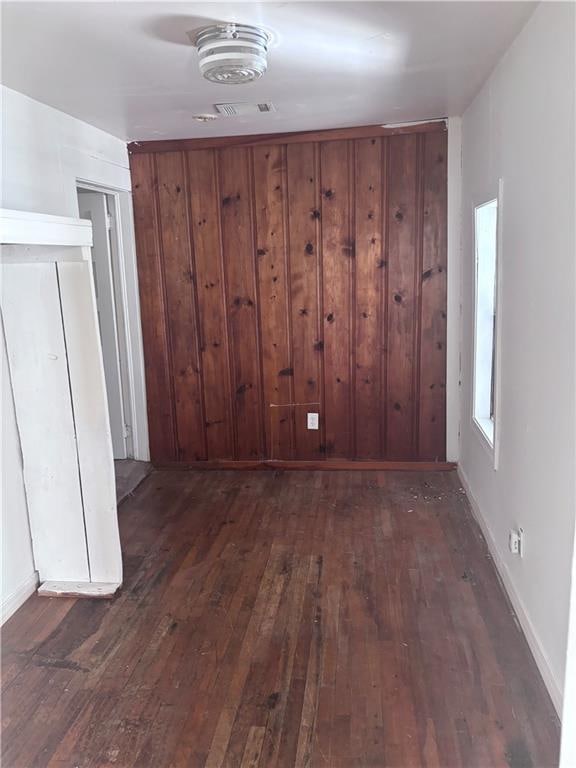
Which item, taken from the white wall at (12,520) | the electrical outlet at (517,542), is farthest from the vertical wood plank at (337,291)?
the white wall at (12,520)

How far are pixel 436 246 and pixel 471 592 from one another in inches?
87.0

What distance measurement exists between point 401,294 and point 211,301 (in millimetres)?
1293

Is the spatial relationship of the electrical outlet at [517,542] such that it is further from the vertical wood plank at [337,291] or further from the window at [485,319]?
the vertical wood plank at [337,291]

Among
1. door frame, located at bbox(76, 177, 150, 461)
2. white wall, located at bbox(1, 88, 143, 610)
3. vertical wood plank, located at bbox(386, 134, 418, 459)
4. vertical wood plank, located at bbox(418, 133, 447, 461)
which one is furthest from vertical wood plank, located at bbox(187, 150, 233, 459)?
vertical wood plank, located at bbox(418, 133, 447, 461)

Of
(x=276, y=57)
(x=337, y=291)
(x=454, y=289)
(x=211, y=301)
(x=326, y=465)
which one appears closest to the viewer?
(x=276, y=57)

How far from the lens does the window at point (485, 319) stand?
329cm

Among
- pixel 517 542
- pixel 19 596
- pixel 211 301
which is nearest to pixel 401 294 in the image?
pixel 211 301

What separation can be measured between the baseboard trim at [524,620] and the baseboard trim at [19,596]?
2154 millimetres

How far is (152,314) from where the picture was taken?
432cm

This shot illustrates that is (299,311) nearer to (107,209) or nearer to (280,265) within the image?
(280,265)

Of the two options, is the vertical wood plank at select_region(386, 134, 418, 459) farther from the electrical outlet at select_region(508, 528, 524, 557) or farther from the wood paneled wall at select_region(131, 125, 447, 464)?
the electrical outlet at select_region(508, 528, 524, 557)

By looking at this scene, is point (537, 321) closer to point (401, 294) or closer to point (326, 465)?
point (401, 294)

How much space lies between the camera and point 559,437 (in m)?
1.96

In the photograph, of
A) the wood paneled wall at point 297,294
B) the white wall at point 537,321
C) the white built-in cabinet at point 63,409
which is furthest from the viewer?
the wood paneled wall at point 297,294
